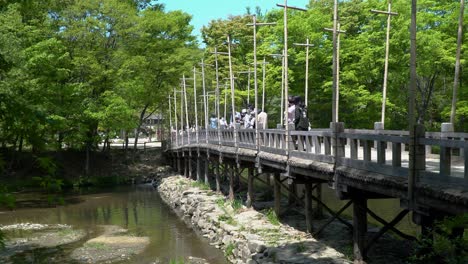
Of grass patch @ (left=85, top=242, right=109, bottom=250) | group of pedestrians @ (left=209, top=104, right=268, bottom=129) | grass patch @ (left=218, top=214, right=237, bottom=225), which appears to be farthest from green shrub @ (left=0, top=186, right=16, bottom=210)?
grass patch @ (left=85, top=242, right=109, bottom=250)

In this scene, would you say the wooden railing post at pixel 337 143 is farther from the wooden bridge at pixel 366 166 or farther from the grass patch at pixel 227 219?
the grass patch at pixel 227 219

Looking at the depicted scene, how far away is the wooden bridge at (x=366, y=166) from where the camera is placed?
720 cm

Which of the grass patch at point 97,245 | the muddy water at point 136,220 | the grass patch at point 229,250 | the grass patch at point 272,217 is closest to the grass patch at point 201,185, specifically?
the muddy water at point 136,220

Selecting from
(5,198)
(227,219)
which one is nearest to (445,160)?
(5,198)

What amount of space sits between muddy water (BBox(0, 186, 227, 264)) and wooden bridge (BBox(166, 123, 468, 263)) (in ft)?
10.8

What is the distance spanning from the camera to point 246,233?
50.0 feet

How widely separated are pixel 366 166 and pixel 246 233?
658 centimetres

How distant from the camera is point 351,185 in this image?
1015 centimetres

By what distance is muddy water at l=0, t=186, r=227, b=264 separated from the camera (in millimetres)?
16531

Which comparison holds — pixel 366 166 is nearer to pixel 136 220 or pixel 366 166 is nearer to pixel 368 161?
pixel 368 161

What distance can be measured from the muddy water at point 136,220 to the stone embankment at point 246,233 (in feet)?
1.78

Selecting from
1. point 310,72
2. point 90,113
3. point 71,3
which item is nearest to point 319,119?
point 310,72

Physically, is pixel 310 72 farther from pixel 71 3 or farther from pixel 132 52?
pixel 71 3

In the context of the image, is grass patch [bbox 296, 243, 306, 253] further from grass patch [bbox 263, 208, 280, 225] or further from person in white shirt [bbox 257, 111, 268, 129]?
person in white shirt [bbox 257, 111, 268, 129]
